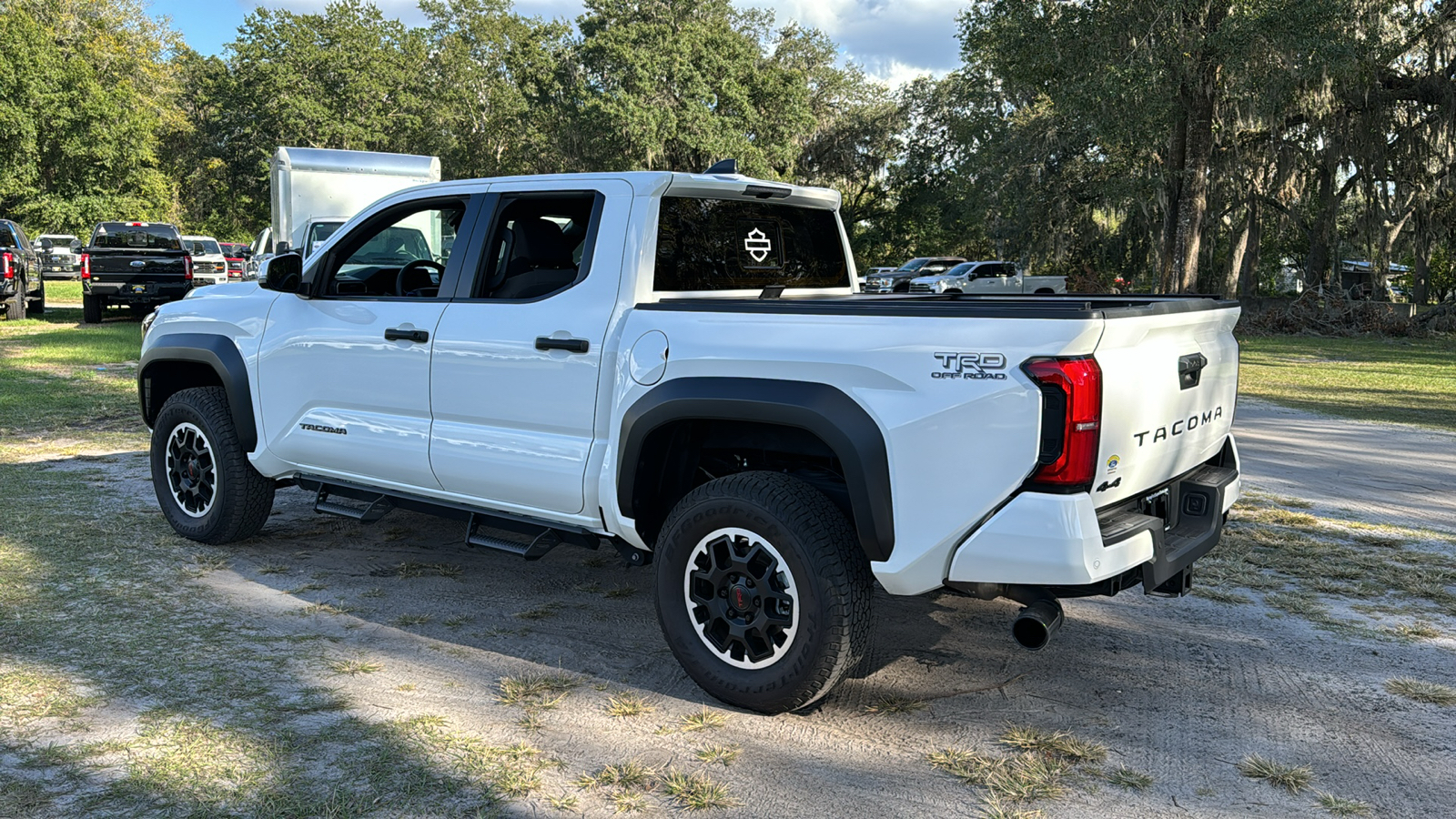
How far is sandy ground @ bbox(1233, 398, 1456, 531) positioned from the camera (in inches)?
287

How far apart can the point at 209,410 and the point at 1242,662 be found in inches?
196

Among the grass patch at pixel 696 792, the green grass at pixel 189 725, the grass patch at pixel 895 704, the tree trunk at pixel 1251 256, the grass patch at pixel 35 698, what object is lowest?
the grass patch at pixel 35 698

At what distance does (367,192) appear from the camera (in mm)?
17156

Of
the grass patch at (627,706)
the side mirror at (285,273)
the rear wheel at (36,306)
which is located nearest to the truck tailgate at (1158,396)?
the grass patch at (627,706)

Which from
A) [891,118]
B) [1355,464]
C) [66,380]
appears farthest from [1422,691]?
[891,118]

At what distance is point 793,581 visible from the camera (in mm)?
3686

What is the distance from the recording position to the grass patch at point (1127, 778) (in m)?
3.29

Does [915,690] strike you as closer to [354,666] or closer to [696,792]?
[696,792]

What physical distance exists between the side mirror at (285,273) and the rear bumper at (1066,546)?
350 centimetres

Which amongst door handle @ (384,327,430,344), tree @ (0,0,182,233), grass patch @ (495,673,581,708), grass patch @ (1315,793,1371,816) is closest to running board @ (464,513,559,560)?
grass patch @ (495,673,581,708)

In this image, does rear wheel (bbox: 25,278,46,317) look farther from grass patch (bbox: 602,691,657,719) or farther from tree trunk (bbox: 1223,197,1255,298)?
tree trunk (bbox: 1223,197,1255,298)

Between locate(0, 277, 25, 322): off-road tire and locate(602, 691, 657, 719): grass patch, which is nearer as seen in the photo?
locate(602, 691, 657, 719): grass patch

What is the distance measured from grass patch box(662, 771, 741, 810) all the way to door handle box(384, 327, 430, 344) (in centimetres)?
228

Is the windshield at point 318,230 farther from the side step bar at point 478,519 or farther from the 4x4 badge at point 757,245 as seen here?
the 4x4 badge at point 757,245
